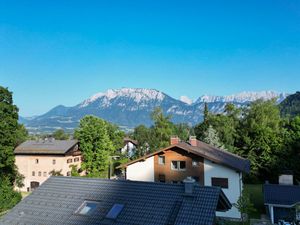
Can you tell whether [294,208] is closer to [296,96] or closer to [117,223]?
[117,223]

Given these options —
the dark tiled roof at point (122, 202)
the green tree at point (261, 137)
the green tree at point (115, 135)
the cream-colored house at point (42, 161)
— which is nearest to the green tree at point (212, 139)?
the green tree at point (261, 137)

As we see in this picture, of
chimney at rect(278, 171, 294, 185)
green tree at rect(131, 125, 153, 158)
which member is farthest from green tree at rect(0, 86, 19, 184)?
chimney at rect(278, 171, 294, 185)

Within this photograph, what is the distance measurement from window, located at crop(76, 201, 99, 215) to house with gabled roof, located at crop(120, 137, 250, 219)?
1505cm

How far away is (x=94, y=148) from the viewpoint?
150 ft

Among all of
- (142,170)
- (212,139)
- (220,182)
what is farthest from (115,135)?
(220,182)

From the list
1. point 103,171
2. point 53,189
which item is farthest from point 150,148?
point 53,189

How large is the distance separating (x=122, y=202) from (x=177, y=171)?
624 inches

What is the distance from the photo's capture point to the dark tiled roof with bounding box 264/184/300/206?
2306 cm

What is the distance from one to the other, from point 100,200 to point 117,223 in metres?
1.89

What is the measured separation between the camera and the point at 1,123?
33.5 meters

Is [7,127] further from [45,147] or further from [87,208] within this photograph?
[87,208]

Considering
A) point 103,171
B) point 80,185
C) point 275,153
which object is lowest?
point 103,171

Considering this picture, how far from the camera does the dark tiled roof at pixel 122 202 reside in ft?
39.5

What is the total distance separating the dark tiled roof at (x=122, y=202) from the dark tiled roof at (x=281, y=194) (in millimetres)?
10951
